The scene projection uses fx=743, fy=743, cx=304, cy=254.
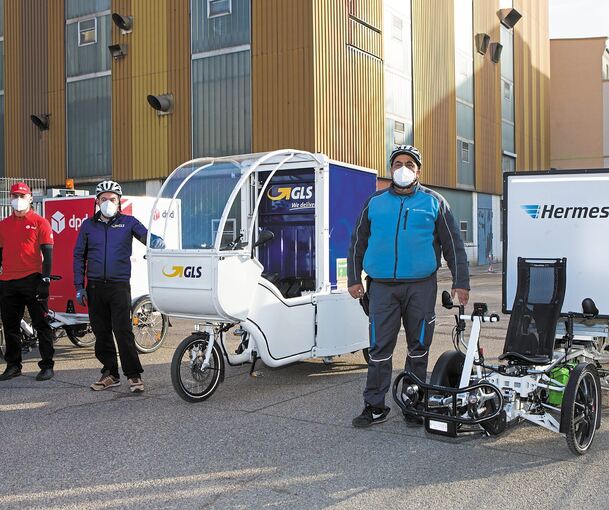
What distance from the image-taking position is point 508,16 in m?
32.4

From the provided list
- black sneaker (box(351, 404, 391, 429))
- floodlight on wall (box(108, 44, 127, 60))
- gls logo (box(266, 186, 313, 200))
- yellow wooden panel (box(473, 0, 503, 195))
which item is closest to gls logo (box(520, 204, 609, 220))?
black sneaker (box(351, 404, 391, 429))

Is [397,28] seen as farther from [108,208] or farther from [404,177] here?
[404,177]

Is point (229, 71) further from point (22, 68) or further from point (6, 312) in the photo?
point (6, 312)

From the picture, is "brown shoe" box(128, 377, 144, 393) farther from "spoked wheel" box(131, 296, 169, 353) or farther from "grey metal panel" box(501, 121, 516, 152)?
"grey metal panel" box(501, 121, 516, 152)

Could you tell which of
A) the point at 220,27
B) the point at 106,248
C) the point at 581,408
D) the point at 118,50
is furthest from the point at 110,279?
the point at 118,50

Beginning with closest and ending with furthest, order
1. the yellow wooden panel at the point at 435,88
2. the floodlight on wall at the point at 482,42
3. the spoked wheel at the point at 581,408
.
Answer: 1. the spoked wheel at the point at 581,408
2. the yellow wooden panel at the point at 435,88
3. the floodlight on wall at the point at 482,42

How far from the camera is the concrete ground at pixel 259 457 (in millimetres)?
4141

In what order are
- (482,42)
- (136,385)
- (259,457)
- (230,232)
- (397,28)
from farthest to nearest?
(482,42), (397,28), (230,232), (136,385), (259,457)

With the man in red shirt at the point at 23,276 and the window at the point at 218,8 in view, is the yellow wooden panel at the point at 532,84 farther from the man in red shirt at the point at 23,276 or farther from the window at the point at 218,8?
the man in red shirt at the point at 23,276

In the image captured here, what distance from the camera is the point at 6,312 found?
7.56 m

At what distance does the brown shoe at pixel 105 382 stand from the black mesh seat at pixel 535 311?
372 cm

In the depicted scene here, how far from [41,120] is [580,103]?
96.8 feet

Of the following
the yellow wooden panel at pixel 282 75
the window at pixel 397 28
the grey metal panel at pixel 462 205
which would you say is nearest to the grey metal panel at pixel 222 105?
the yellow wooden panel at pixel 282 75

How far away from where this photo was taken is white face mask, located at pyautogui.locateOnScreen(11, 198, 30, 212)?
7609 millimetres
